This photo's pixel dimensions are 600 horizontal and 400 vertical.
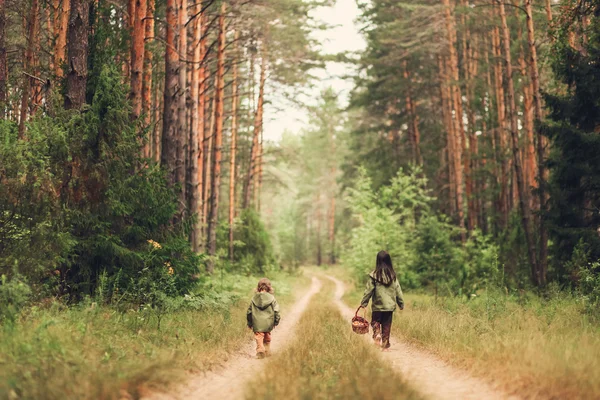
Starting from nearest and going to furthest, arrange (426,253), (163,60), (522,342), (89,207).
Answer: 1. (522,342)
2. (89,207)
3. (163,60)
4. (426,253)

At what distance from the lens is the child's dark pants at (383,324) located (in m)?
8.54

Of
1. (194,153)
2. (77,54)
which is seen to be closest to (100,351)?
(77,54)

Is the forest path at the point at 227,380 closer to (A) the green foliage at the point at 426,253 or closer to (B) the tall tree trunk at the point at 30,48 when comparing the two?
(A) the green foliage at the point at 426,253

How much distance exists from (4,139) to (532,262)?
1311cm

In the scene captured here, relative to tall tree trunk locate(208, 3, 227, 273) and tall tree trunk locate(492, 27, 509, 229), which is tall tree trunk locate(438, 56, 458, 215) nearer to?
tall tree trunk locate(492, 27, 509, 229)

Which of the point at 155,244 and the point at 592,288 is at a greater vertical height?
the point at 155,244

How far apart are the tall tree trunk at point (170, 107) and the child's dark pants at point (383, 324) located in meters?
6.01

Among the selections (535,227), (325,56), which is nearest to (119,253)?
(535,227)

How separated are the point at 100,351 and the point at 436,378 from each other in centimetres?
424

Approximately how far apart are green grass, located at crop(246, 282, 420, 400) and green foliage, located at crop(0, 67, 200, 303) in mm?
3455

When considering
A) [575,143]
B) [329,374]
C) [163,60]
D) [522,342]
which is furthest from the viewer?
[163,60]

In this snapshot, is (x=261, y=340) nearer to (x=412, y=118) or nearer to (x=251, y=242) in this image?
(x=251, y=242)

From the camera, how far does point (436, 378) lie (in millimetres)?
6062

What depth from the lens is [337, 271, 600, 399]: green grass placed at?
483cm
